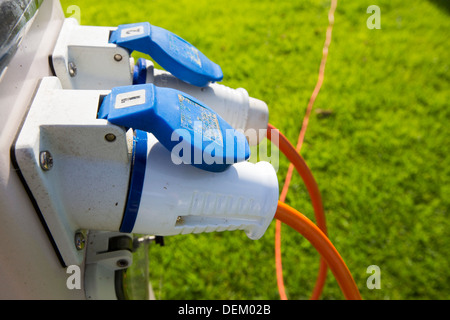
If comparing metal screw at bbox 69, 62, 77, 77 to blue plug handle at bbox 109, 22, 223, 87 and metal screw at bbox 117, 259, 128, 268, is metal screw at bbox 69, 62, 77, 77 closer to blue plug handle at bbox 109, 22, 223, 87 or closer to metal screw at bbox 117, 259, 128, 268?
blue plug handle at bbox 109, 22, 223, 87

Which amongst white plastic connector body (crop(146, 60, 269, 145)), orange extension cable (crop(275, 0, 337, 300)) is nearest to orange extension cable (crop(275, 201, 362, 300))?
white plastic connector body (crop(146, 60, 269, 145))

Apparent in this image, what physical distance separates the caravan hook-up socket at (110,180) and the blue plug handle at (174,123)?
11 mm

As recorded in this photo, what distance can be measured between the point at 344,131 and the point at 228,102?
1.59m

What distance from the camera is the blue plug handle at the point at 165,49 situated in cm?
74

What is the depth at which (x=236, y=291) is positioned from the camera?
1653mm

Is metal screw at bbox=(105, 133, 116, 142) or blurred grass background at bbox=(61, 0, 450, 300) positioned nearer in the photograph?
metal screw at bbox=(105, 133, 116, 142)

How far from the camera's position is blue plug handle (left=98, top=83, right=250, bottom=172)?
21.0 inches

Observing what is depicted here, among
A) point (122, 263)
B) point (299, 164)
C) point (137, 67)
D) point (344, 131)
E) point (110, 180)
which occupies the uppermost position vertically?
point (137, 67)

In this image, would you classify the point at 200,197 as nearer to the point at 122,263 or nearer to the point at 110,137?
the point at 110,137

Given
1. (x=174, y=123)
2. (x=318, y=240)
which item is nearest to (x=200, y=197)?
(x=174, y=123)

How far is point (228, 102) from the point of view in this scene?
837 millimetres

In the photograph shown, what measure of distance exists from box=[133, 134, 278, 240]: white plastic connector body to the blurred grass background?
1092mm

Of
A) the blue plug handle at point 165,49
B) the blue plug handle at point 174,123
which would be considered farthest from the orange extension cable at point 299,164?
the blue plug handle at point 174,123

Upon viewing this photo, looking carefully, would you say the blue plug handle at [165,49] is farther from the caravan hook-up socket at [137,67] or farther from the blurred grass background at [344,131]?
the blurred grass background at [344,131]
